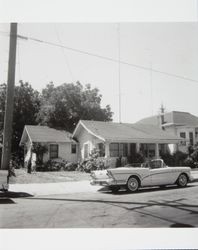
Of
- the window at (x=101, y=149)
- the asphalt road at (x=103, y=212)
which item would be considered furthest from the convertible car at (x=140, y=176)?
the window at (x=101, y=149)

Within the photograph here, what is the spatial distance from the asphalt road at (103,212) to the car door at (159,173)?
1645 millimetres

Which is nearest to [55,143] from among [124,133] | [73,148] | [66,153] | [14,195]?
[66,153]

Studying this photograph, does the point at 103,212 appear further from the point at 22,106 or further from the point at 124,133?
the point at 22,106

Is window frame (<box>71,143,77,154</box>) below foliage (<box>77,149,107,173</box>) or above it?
above

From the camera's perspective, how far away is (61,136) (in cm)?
2677

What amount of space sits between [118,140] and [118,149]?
5.96 feet

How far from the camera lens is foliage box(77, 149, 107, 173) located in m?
20.8

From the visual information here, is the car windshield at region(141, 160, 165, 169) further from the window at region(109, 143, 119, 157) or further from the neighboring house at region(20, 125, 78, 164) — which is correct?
the neighboring house at region(20, 125, 78, 164)

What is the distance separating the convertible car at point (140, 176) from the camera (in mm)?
11195

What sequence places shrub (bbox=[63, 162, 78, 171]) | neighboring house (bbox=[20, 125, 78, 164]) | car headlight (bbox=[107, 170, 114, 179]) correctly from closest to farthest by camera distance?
car headlight (bbox=[107, 170, 114, 179]) < shrub (bbox=[63, 162, 78, 171]) < neighboring house (bbox=[20, 125, 78, 164])

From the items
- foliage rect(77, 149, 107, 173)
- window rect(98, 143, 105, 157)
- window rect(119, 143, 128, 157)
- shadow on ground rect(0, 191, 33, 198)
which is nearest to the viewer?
shadow on ground rect(0, 191, 33, 198)

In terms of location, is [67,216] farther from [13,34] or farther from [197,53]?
[13,34]

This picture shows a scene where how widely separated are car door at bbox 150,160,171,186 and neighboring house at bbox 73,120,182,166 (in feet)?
31.1

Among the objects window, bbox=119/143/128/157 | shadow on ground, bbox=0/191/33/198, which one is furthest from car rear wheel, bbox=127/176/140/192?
window, bbox=119/143/128/157
